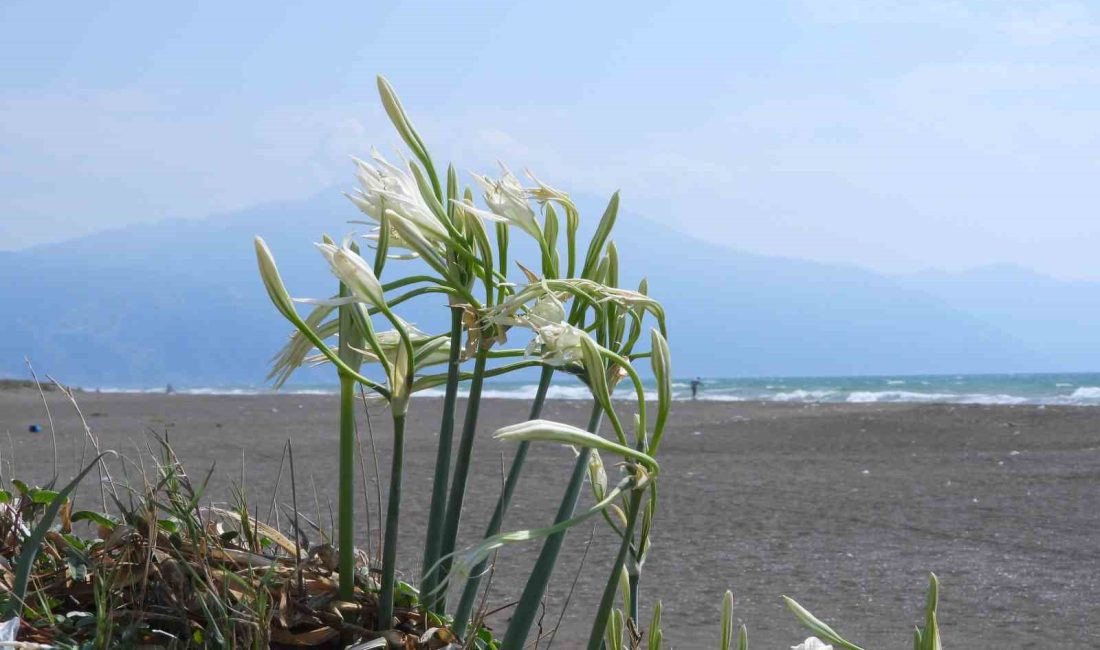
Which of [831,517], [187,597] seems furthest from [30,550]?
[831,517]

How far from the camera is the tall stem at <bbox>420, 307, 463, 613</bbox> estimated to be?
981 mm

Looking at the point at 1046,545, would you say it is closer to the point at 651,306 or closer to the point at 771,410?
the point at 651,306

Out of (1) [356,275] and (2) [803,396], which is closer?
(1) [356,275]

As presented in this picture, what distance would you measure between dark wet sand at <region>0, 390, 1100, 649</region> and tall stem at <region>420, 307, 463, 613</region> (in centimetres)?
55

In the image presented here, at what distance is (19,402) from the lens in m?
20.3

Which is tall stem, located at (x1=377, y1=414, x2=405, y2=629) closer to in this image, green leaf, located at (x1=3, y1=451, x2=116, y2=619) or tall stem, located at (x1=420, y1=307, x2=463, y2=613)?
tall stem, located at (x1=420, y1=307, x2=463, y2=613)

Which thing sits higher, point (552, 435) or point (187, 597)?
point (552, 435)

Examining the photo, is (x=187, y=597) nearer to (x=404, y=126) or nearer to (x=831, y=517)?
(x=404, y=126)

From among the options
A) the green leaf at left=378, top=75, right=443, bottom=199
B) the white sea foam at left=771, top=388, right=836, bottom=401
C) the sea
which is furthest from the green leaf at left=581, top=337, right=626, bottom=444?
the white sea foam at left=771, top=388, right=836, bottom=401

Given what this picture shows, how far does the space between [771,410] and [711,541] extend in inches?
577

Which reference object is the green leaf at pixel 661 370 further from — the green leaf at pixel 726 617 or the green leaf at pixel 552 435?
the green leaf at pixel 726 617

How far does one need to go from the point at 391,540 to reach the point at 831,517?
21.0ft

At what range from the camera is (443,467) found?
3.37 feet

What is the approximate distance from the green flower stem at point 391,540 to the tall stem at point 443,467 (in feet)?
0.13
